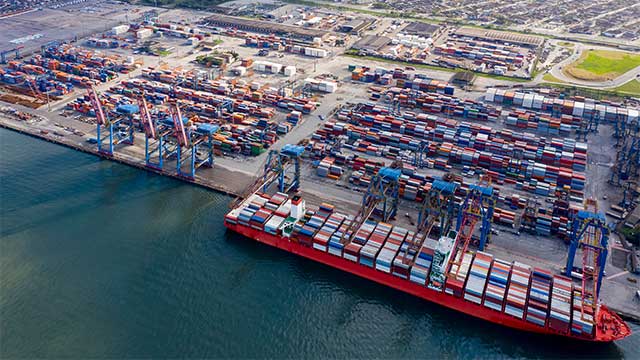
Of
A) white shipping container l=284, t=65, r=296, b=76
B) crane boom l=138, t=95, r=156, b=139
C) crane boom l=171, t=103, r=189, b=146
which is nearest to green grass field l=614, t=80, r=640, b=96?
white shipping container l=284, t=65, r=296, b=76

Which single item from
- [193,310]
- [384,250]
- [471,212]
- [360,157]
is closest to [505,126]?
[360,157]

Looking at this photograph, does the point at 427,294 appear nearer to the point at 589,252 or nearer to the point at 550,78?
the point at 589,252

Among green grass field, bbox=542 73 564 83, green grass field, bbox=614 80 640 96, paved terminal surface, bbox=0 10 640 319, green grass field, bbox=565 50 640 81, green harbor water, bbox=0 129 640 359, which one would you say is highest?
green grass field, bbox=565 50 640 81

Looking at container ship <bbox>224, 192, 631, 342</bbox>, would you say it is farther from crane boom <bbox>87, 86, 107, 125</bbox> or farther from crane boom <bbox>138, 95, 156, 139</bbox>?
crane boom <bbox>87, 86, 107, 125</bbox>

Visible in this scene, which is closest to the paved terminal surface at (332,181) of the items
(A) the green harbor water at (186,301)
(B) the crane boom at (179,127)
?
(B) the crane boom at (179,127)

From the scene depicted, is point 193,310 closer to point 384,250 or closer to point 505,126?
point 384,250

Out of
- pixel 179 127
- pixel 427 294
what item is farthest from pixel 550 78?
pixel 179 127

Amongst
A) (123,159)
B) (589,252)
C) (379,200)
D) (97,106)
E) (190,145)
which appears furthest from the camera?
(123,159)
